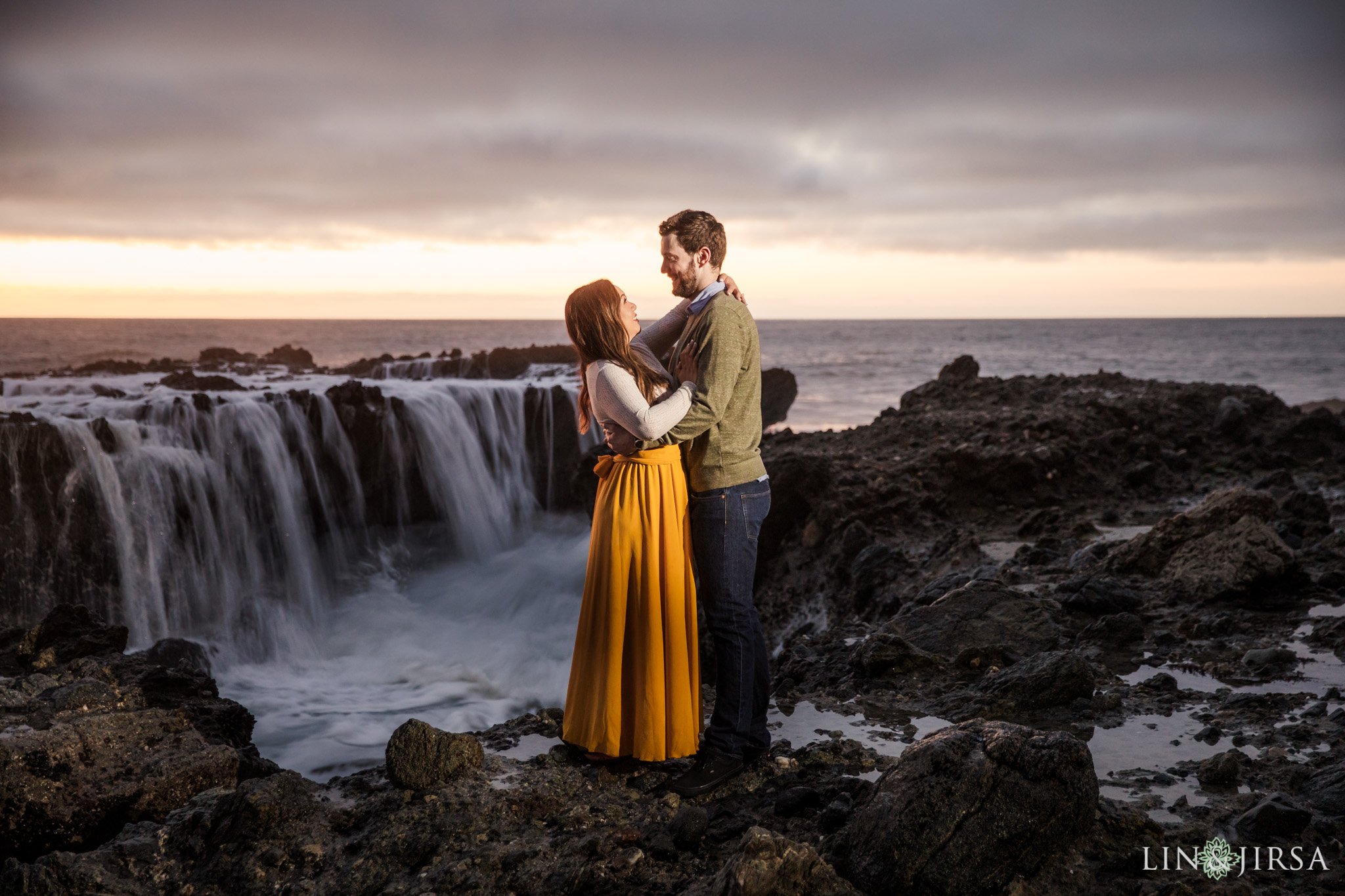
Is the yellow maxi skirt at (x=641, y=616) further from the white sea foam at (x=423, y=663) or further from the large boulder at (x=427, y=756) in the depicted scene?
the white sea foam at (x=423, y=663)

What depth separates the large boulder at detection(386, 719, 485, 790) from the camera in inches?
140

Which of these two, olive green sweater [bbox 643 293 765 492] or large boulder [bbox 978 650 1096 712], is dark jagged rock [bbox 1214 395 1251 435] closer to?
large boulder [bbox 978 650 1096 712]

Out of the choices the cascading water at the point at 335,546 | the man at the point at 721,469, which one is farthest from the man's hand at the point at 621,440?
the cascading water at the point at 335,546

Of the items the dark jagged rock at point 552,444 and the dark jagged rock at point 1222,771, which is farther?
the dark jagged rock at point 552,444

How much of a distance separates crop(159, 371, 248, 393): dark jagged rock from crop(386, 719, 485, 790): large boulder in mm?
10066

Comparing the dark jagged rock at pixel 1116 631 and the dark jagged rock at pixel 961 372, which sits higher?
the dark jagged rock at pixel 961 372

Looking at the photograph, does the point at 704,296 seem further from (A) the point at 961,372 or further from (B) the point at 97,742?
(A) the point at 961,372

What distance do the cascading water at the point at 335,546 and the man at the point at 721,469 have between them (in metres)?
3.38

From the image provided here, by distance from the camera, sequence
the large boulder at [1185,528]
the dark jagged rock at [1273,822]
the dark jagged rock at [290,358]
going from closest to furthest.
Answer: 1. the dark jagged rock at [1273,822]
2. the large boulder at [1185,528]
3. the dark jagged rock at [290,358]

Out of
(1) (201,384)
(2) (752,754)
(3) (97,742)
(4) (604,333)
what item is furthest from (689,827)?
(1) (201,384)

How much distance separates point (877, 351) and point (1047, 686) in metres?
67.3

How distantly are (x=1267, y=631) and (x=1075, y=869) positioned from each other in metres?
3.07

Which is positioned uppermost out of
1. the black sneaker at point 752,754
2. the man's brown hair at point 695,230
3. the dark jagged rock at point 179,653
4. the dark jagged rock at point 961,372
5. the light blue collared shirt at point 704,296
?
the man's brown hair at point 695,230

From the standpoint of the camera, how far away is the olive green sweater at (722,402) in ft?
10.9
